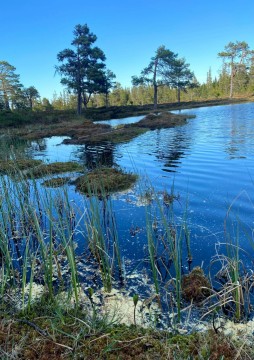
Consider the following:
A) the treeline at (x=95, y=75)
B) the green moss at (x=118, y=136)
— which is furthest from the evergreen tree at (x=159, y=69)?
the green moss at (x=118, y=136)

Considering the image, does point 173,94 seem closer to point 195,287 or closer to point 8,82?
point 8,82

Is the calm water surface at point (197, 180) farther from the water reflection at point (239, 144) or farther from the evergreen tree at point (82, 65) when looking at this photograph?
the evergreen tree at point (82, 65)

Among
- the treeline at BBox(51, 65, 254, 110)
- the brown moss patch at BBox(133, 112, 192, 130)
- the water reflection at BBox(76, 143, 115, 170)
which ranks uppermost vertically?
the treeline at BBox(51, 65, 254, 110)

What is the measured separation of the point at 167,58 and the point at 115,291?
170 ft

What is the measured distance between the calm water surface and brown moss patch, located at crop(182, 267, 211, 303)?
75cm

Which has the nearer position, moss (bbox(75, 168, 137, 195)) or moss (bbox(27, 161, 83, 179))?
moss (bbox(75, 168, 137, 195))

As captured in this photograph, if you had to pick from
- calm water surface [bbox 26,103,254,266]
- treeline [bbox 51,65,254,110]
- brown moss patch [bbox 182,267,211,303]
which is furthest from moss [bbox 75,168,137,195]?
treeline [bbox 51,65,254,110]

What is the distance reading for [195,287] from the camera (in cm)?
386

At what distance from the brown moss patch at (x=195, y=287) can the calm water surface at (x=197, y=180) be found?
750mm

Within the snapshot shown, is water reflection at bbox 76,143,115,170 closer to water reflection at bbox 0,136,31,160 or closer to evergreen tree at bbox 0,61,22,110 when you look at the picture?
water reflection at bbox 0,136,31,160

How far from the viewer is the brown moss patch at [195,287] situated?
3.84 meters

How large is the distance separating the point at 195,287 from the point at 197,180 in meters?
6.08

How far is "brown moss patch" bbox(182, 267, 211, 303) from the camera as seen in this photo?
151 inches

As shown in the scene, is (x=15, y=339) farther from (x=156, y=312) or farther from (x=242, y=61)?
(x=242, y=61)
